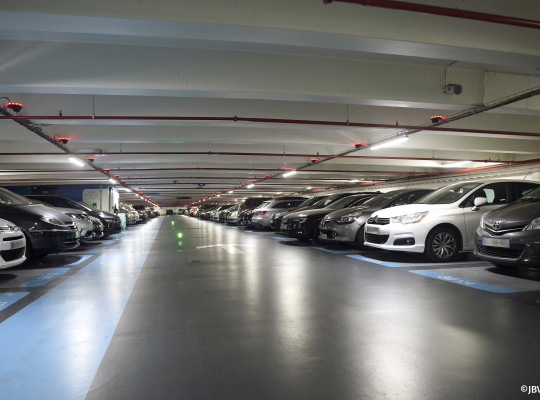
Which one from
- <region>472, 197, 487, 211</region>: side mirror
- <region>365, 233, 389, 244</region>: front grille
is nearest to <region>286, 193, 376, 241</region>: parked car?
<region>365, 233, 389, 244</region>: front grille

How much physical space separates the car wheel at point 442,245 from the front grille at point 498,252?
3.35 ft

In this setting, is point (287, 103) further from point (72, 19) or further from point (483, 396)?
point (483, 396)

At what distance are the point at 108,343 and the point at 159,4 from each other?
153 inches

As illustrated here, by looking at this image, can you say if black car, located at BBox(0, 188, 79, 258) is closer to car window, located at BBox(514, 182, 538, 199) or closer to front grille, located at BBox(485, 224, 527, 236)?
front grille, located at BBox(485, 224, 527, 236)

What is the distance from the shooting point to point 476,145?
41.6 feet

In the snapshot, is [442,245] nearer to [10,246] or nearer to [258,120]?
[258,120]

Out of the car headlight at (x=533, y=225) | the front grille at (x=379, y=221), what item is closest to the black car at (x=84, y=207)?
the front grille at (x=379, y=221)

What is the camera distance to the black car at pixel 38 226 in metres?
6.39

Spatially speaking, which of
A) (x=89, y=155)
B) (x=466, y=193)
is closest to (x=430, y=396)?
(x=466, y=193)

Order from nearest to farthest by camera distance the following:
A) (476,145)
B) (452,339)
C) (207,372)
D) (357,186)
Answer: (207,372) < (452,339) < (476,145) < (357,186)

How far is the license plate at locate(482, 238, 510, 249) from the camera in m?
4.89

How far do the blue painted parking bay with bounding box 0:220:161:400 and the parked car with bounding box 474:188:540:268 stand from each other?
5058mm

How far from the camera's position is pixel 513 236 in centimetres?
482

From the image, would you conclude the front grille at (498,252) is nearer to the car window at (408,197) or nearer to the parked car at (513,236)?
the parked car at (513,236)
